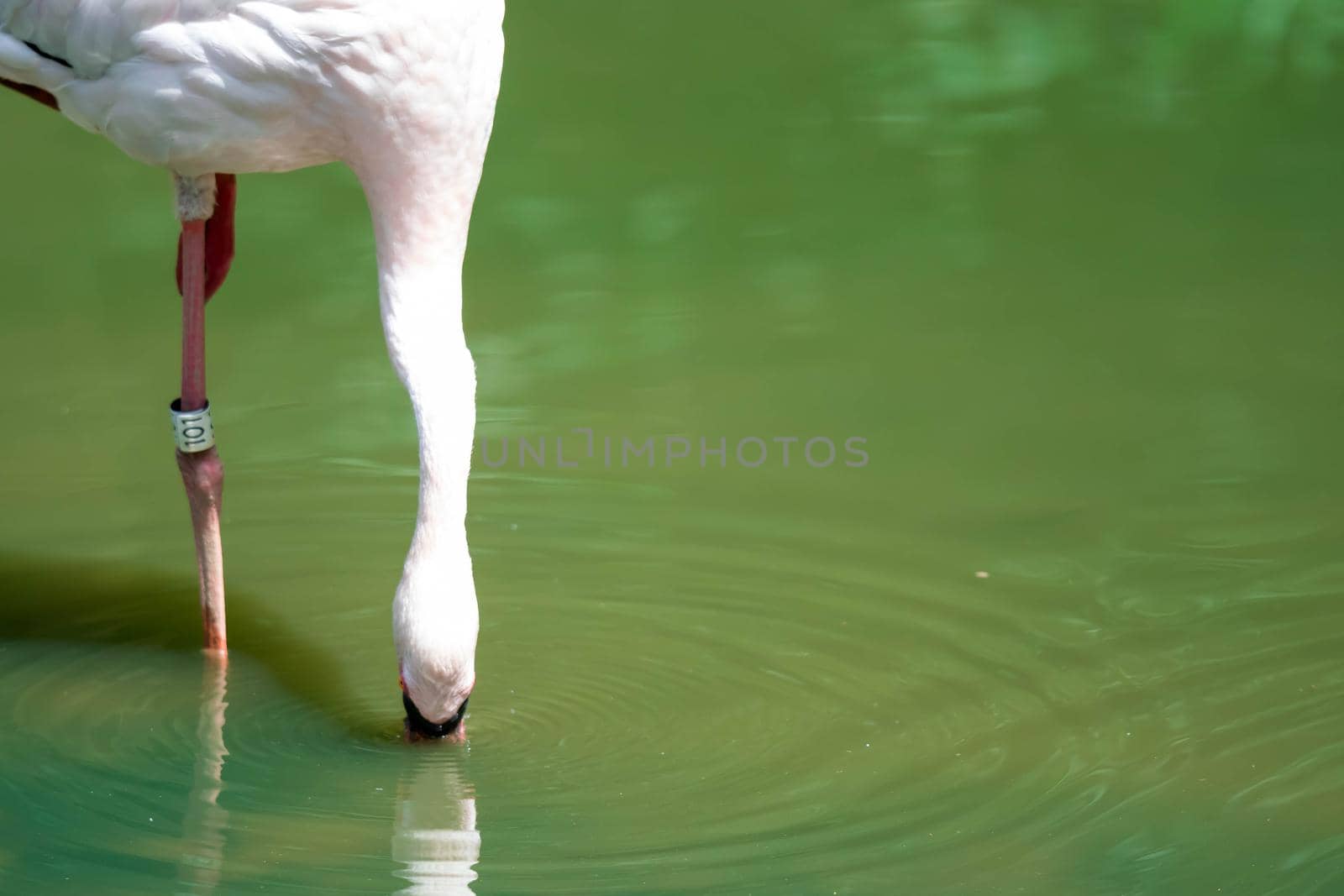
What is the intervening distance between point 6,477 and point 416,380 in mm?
1796

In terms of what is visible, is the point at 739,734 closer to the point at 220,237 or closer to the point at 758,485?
the point at 758,485

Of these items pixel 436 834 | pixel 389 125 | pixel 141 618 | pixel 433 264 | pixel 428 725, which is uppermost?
pixel 389 125

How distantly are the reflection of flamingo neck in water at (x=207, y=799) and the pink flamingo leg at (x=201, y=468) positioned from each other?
0.44 feet

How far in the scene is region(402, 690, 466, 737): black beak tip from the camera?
139 inches

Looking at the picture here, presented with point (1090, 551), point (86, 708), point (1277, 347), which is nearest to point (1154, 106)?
point (1277, 347)

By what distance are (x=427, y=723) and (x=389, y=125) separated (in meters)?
1.11

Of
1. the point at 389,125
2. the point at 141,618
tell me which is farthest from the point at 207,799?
the point at 389,125

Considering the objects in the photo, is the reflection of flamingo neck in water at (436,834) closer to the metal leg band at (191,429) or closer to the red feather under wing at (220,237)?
the metal leg band at (191,429)

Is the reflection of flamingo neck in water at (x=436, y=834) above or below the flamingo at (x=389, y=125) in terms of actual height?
below

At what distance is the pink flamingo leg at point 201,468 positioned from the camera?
408 cm

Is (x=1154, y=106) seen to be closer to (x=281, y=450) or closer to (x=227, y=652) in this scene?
(x=281, y=450)

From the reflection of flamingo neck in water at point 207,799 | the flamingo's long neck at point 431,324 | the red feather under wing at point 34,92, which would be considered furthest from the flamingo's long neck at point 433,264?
the red feather under wing at point 34,92

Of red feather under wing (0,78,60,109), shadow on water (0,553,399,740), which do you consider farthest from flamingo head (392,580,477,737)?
red feather under wing (0,78,60,109)

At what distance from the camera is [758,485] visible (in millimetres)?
5059
